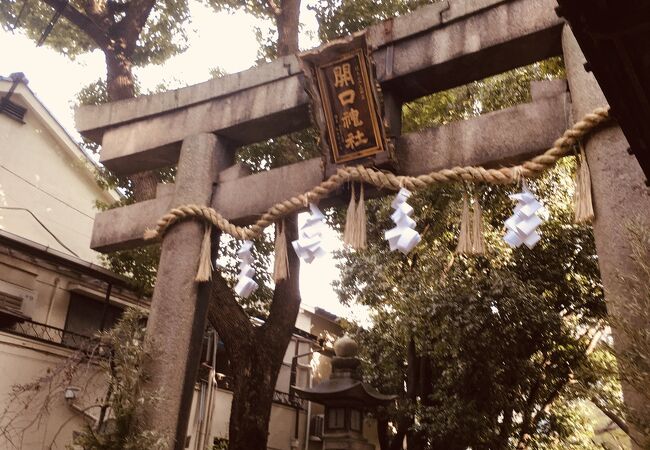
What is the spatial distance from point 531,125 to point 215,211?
9.00ft

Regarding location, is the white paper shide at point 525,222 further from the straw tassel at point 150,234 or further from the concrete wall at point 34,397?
the concrete wall at point 34,397

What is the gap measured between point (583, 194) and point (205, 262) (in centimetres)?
303

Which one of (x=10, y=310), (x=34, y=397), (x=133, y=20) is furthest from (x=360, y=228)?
(x=10, y=310)

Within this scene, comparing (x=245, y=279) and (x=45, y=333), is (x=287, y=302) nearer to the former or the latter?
(x=245, y=279)

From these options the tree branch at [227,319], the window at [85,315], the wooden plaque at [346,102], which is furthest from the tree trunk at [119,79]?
the wooden plaque at [346,102]

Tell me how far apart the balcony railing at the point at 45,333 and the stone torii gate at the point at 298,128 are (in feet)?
18.0

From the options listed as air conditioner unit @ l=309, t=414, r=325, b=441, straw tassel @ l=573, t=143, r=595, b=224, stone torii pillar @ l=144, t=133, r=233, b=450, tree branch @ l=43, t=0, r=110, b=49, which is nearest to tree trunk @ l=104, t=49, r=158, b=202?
tree branch @ l=43, t=0, r=110, b=49

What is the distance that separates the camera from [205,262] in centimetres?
521

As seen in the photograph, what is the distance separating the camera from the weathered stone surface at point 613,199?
3.51m

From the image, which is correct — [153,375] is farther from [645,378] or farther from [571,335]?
[571,335]

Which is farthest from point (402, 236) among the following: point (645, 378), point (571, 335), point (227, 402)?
point (227, 402)

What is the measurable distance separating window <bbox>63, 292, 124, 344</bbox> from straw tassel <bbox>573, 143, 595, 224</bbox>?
32.6 ft

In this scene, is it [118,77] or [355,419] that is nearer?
[355,419]

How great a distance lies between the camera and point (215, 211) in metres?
5.42
